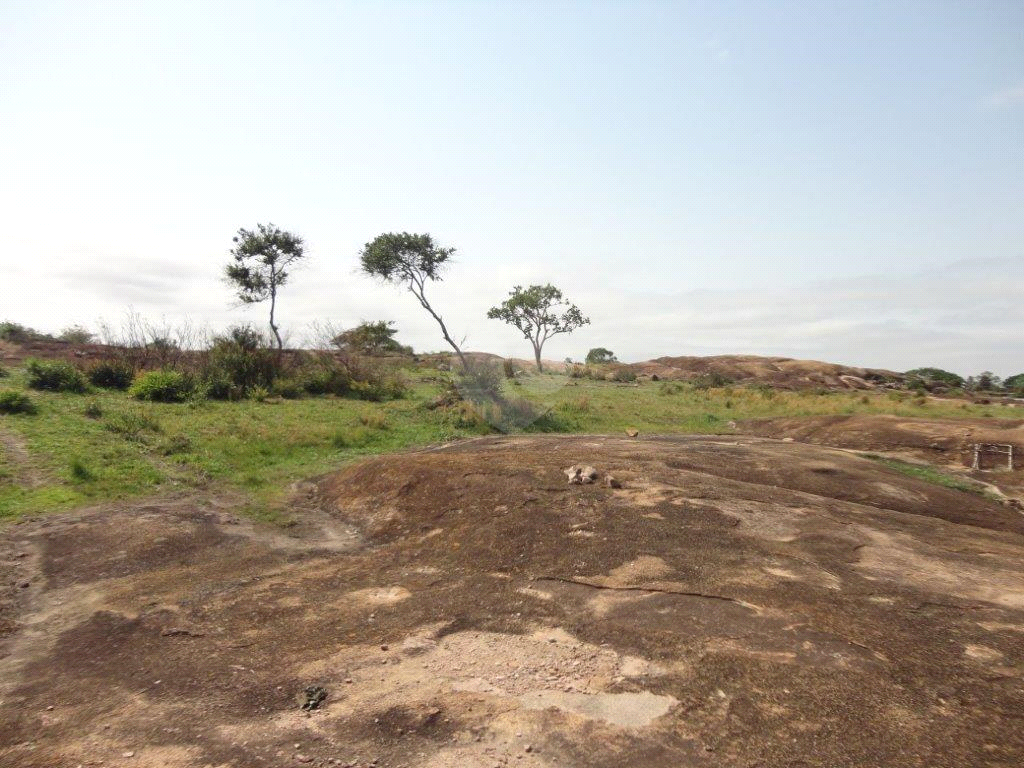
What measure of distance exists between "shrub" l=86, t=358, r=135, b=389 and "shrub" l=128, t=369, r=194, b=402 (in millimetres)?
1048

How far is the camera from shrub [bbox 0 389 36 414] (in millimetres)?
13500

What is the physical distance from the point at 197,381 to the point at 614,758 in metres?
→ 19.2

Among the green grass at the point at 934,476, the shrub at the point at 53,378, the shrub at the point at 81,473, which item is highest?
the shrub at the point at 53,378

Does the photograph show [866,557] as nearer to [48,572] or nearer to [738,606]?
[738,606]

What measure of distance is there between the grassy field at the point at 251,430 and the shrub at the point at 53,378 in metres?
0.41

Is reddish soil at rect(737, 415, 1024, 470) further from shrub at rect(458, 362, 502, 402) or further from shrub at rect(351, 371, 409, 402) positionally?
shrub at rect(351, 371, 409, 402)

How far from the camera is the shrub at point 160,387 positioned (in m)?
17.7

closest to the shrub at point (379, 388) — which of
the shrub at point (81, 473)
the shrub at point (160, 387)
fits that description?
the shrub at point (160, 387)

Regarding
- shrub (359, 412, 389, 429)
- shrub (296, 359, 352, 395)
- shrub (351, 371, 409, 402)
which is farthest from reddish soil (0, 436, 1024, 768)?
shrub (296, 359, 352, 395)

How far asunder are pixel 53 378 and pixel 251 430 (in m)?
7.63

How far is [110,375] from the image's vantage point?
1927 cm

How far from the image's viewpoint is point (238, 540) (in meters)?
8.34

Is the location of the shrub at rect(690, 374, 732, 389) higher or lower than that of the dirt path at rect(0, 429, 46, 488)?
higher

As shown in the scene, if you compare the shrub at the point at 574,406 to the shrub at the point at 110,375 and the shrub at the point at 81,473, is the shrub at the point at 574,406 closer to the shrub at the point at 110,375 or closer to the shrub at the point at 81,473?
the shrub at the point at 81,473
